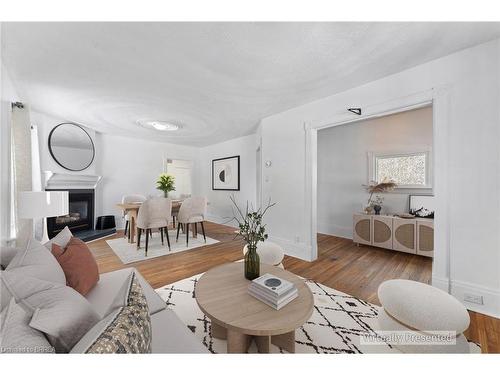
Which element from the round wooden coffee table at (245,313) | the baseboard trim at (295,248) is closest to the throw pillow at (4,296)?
the round wooden coffee table at (245,313)

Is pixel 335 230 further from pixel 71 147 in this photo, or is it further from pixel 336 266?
pixel 71 147

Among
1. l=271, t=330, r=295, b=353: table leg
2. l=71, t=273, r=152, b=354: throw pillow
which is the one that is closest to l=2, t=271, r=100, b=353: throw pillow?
l=71, t=273, r=152, b=354: throw pillow

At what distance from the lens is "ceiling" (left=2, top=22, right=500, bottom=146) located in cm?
148

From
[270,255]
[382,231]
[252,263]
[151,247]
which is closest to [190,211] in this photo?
[151,247]

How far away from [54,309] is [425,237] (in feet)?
12.8

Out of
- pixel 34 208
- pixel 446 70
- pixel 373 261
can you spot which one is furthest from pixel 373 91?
pixel 34 208

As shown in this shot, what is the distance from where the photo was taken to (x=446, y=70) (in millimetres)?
1841

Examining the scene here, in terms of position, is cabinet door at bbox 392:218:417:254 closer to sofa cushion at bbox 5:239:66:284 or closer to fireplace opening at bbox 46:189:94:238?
sofa cushion at bbox 5:239:66:284

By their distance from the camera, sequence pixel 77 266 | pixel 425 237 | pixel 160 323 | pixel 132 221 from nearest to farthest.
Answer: pixel 160 323 → pixel 77 266 → pixel 425 237 → pixel 132 221

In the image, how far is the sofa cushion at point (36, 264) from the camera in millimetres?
910

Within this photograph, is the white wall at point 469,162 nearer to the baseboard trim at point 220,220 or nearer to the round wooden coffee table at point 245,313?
the round wooden coffee table at point 245,313

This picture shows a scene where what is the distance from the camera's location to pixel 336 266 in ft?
8.77

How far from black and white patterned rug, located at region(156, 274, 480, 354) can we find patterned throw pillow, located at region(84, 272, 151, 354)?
0.87m

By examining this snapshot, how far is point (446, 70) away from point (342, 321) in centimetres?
246
